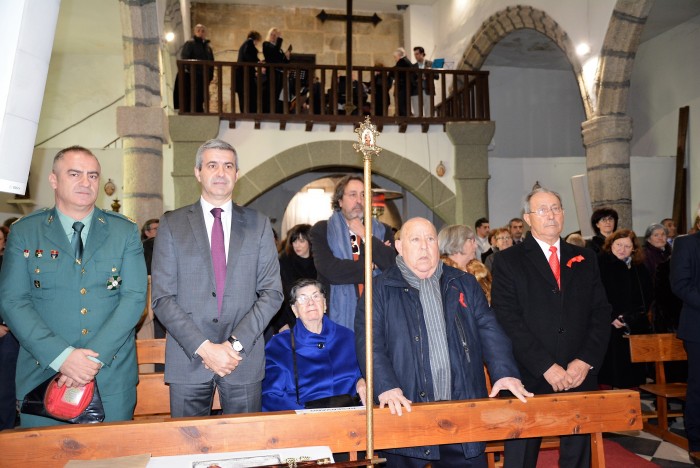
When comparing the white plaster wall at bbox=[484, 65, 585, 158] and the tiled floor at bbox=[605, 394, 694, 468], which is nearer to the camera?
the tiled floor at bbox=[605, 394, 694, 468]

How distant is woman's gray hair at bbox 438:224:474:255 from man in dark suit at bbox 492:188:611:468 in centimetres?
65

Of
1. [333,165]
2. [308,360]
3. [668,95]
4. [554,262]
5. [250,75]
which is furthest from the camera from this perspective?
[668,95]

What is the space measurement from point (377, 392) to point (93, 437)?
94cm

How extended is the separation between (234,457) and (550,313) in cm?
158

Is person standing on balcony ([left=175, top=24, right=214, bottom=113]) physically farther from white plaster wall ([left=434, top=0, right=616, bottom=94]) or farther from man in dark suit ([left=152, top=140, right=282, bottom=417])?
man in dark suit ([left=152, top=140, right=282, bottom=417])

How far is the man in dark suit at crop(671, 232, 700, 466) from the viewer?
3334mm

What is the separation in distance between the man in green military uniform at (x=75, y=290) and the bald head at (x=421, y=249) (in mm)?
1046

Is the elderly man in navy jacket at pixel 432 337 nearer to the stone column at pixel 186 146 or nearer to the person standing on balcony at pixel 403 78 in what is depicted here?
the stone column at pixel 186 146

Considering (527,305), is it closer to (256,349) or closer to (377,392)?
(377,392)

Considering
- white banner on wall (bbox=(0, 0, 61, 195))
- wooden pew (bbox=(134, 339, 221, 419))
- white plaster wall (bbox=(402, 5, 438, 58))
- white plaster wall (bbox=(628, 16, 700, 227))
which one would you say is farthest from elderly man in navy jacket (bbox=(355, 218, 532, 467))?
white plaster wall (bbox=(402, 5, 438, 58))

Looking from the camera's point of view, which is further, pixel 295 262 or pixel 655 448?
pixel 295 262

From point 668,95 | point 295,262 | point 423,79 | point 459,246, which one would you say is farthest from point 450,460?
point 668,95

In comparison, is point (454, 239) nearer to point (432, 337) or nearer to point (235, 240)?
point (432, 337)

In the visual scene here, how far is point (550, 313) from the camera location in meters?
2.69
